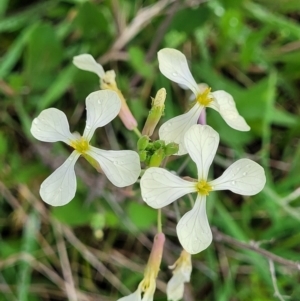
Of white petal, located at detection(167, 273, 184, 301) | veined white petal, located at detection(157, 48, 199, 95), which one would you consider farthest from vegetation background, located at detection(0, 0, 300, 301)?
veined white petal, located at detection(157, 48, 199, 95)

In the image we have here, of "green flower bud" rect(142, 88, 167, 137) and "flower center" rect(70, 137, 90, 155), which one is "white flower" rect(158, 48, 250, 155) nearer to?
"green flower bud" rect(142, 88, 167, 137)

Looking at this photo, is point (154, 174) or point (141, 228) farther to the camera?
point (141, 228)

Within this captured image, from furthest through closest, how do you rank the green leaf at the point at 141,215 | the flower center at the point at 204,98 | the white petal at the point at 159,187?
the green leaf at the point at 141,215
the flower center at the point at 204,98
the white petal at the point at 159,187

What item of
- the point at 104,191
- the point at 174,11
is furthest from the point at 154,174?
the point at 174,11

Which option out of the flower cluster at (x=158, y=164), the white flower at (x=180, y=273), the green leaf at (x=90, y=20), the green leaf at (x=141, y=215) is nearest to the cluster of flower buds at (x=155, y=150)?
the flower cluster at (x=158, y=164)

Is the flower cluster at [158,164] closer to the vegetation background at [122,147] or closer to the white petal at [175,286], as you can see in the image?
the white petal at [175,286]

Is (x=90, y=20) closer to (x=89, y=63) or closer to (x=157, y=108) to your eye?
(x=89, y=63)

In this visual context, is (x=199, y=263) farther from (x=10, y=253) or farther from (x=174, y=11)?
(x=174, y=11)
